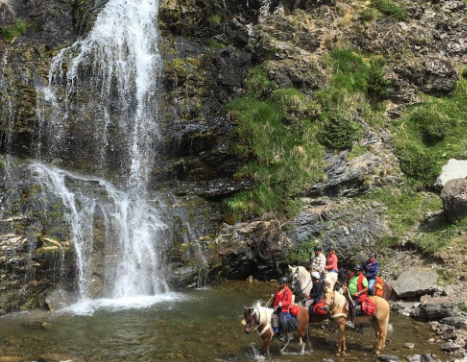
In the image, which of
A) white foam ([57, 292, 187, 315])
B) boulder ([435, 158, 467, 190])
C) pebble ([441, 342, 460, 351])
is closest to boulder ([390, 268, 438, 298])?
pebble ([441, 342, 460, 351])

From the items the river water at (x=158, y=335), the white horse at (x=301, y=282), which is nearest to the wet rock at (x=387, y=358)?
the river water at (x=158, y=335)

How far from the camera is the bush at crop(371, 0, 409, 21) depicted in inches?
973

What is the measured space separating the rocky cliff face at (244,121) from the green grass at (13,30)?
0.07 meters

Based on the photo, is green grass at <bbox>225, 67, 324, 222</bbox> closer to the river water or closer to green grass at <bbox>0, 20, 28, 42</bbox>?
the river water

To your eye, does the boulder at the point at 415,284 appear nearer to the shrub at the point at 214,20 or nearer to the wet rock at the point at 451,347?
the wet rock at the point at 451,347

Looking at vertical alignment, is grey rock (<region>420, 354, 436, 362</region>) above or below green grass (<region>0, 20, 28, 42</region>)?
below

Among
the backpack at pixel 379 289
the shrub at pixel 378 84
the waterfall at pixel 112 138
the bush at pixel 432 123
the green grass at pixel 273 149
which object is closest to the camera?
the backpack at pixel 379 289

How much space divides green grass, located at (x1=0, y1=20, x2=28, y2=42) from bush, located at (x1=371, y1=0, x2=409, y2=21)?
20014mm

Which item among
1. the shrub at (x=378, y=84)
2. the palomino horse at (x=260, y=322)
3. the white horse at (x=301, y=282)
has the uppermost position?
the shrub at (x=378, y=84)

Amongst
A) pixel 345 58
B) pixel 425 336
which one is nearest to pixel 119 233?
pixel 425 336

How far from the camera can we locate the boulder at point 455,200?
50.9 feet

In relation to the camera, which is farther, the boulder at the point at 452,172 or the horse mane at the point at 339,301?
the boulder at the point at 452,172

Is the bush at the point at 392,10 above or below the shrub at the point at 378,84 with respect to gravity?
above

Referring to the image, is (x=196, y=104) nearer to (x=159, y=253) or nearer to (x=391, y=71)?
(x=159, y=253)
